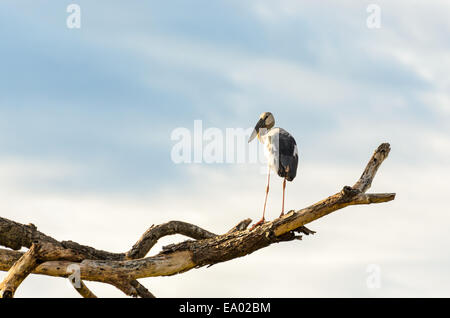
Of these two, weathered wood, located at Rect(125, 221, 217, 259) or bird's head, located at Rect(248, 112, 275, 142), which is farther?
bird's head, located at Rect(248, 112, 275, 142)

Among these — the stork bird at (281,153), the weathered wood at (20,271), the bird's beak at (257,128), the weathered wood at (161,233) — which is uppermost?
the bird's beak at (257,128)

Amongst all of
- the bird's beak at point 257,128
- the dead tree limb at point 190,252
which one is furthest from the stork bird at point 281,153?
the dead tree limb at point 190,252

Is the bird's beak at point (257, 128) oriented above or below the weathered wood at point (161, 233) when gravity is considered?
above

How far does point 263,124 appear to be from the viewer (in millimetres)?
15312

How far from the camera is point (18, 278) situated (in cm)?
1001

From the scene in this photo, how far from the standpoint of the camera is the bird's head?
1517 centimetres

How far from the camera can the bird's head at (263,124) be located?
1517cm

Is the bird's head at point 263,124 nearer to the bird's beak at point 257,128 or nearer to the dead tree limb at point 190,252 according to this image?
the bird's beak at point 257,128

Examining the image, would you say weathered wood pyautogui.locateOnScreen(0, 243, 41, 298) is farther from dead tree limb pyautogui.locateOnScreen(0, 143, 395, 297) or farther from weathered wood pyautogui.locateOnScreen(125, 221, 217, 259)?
weathered wood pyautogui.locateOnScreen(125, 221, 217, 259)

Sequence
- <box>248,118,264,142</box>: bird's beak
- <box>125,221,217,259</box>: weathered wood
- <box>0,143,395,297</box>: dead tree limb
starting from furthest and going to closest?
<box>248,118,264,142</box>: bird's beak < <box>125,221,217,259</box>: weathered wood < <box>0,143,395,297</box>: dead tree limb

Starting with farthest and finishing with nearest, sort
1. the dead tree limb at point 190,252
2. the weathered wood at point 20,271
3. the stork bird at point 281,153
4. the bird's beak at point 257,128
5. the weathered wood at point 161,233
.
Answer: the bird's beak at point 257,128, the weathered wood at point 161,233, the stork bird at point 281,153, the dead tree limb at point 190,252, the weathered wood at point 20,271

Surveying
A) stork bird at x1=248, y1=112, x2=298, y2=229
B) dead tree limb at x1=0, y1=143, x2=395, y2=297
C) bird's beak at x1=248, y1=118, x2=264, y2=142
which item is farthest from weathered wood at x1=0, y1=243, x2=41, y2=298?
bird's beak at x1=248, y1=118, x2=264, y2=142
